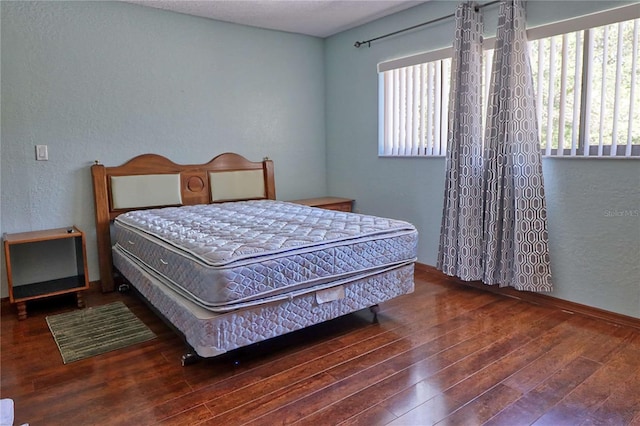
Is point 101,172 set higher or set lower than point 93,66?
lower

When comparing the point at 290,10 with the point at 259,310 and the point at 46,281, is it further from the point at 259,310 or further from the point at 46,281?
the point at 46,281

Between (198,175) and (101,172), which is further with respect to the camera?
(198,175)

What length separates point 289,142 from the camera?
474 centimetres

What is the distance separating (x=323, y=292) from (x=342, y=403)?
66cm

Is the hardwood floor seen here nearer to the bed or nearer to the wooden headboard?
the bed

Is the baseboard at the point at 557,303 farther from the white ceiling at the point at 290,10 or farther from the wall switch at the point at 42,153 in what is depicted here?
the wall switch at the point at 42,153

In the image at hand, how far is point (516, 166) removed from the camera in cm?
297

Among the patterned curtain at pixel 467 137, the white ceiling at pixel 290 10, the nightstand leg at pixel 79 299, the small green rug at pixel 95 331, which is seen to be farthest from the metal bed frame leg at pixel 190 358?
the white ceiling at pixel 290 10

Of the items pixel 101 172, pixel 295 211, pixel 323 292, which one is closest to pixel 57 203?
pixel 101 172

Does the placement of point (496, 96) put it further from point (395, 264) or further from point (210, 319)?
point (210, 319)

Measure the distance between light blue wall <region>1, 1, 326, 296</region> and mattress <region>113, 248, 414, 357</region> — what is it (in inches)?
47.7

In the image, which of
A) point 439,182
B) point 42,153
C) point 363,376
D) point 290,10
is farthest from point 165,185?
point 363,376

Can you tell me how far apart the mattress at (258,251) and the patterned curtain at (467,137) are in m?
0.69

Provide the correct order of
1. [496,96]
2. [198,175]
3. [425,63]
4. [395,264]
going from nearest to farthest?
Result: [395,264], [496,96], [425,63], [198,175]
